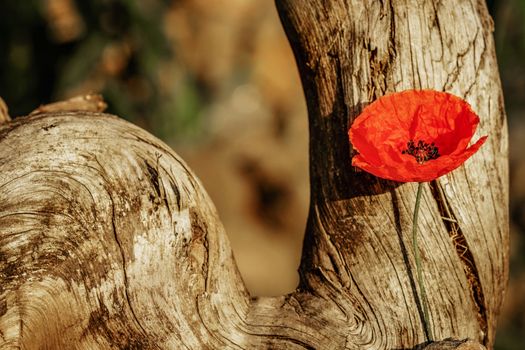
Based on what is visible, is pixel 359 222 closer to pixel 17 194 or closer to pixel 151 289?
pixel 151 289

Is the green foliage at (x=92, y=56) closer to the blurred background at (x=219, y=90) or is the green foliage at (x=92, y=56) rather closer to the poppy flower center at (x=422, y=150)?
the blurred background at (x=219, y=90)

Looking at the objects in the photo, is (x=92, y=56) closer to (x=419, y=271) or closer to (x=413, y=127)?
(x=413, y=127)

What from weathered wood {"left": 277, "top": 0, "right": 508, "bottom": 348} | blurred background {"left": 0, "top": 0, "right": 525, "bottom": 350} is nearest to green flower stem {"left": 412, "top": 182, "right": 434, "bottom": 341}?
weathered wood {"left": 277, "top": 0, "right": 508, "bottom": 348}

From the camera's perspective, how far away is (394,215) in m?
A: 2.07

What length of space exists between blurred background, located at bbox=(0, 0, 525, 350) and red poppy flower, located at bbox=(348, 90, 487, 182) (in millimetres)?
2545

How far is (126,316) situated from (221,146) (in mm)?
5293

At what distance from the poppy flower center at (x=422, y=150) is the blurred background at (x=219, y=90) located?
2.58 metres

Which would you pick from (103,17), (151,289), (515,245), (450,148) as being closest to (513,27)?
(515,245)

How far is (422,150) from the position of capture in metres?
2.00

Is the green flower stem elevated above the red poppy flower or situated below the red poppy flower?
below

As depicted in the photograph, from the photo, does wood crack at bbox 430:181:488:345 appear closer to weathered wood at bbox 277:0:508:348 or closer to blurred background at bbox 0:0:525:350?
weathered wood at bbox 277:0:508:348

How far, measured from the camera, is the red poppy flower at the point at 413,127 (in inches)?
76.2

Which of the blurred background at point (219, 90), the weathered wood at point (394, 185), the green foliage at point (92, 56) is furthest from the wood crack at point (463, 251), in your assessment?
the green foliage at point (92, 56)

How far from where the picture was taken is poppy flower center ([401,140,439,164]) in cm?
198
